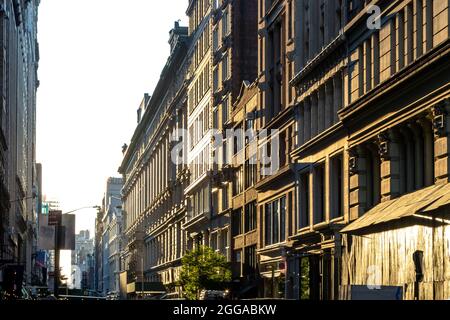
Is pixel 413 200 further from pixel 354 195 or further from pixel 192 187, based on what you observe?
pixel 192 187

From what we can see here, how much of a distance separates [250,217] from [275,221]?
11.0 metres

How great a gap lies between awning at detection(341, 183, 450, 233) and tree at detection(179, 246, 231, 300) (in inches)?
1442

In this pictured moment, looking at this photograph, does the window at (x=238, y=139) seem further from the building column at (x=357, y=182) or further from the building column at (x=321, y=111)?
the building column at (x=357, y=182)

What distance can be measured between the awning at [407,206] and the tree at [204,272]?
36.6 meters

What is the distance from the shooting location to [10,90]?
10469cm

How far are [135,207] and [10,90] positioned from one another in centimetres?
9270

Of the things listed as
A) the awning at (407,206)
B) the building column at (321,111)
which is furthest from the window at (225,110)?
the awning at (407,206)

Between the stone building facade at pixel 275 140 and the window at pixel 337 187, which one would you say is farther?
the stone building facade at pixel 275 140

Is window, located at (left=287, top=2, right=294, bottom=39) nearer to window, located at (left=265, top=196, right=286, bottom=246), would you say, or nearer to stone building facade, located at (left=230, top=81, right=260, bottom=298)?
window, located at (left=265, top=196, right=286, bottom=246)

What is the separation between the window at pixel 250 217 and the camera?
255 feet

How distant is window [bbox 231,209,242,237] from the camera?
84125 millimetres

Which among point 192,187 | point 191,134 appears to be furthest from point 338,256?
point 191,134
